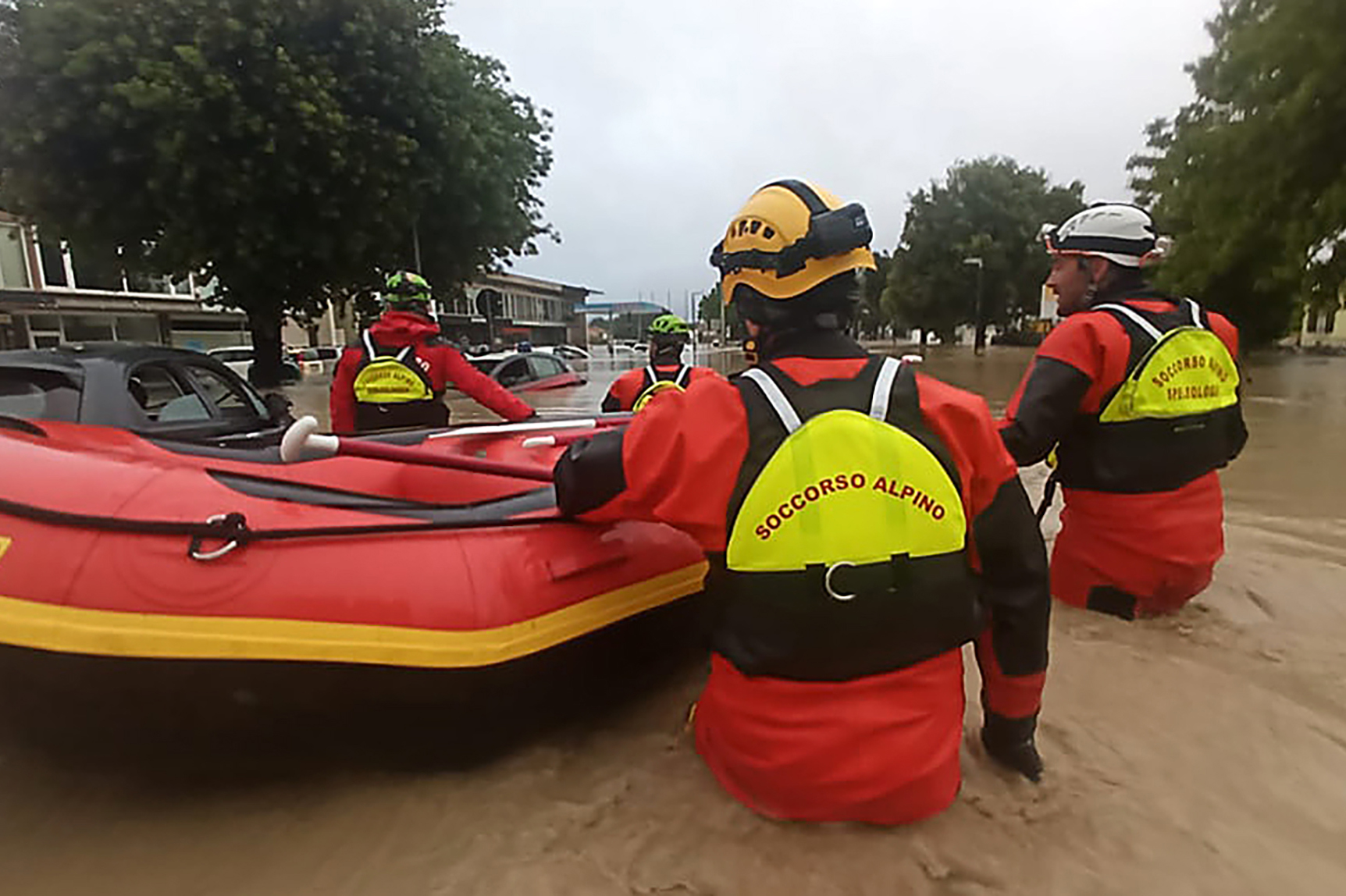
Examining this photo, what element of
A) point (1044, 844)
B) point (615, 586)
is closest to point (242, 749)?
point (615, 586)

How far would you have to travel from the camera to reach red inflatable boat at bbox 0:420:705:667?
6.22 ft

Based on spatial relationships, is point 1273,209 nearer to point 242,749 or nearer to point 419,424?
point 419,424

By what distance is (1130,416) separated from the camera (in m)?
2.96

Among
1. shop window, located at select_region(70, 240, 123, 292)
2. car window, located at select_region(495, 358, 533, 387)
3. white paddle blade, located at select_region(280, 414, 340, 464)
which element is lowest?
car window, located at select_region(495, 358, 533, 387)

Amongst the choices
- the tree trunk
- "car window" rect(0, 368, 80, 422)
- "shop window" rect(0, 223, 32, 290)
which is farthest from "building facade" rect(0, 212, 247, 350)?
"car window" rect(0, 368, 80, 422)

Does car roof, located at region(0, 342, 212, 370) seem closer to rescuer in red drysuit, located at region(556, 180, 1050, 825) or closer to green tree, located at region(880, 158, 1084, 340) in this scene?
rescuer in red drysuit, located at region(556, 180, 1050, 825)

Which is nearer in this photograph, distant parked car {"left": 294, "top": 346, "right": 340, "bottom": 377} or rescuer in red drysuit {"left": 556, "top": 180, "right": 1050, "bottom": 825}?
rescuer in red drysuit {"left": 556, "top": 180, "right": 1050, "bottom": 825}

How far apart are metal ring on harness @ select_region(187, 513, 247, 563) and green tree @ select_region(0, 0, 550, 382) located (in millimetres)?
7683

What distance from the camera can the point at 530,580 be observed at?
209 cm

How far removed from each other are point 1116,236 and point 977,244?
39.9m

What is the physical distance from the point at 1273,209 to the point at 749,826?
575 inches

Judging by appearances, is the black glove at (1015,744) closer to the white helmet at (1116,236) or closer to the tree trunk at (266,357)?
the white helmet at (1116,236)

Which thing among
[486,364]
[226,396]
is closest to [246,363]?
[486,364]

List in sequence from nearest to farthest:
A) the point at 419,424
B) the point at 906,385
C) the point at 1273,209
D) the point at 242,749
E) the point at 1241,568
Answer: the point at 906,385 → the point at 242,749 → the point at 1241,568 → the point at 419,424 → the point at 1273,209
